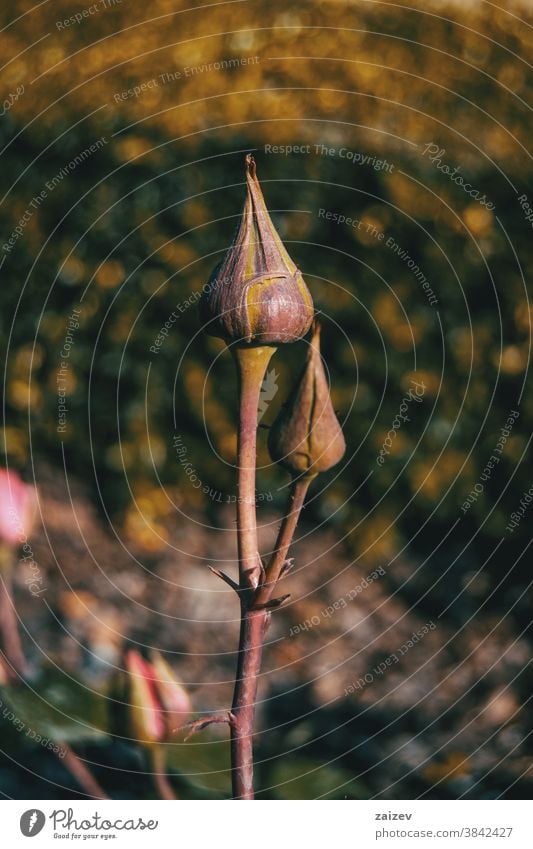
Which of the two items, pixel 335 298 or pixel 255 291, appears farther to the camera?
pixel 335 298

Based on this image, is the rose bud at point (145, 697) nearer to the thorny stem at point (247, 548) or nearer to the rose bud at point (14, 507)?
the thorny stem at point (247, 548)

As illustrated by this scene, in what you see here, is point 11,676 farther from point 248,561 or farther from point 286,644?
point 248,561

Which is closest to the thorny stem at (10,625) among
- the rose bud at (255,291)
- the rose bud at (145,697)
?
the rose bud at (145,697)

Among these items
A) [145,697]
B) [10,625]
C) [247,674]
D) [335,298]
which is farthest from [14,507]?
[247,674]

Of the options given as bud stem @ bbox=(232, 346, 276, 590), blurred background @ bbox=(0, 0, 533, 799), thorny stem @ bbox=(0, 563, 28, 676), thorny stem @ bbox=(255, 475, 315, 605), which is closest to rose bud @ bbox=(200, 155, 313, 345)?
bud stem @ bbox=(232, 346, 276, 590)

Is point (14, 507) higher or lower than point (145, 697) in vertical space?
higher

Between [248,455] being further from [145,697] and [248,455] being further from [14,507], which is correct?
[14,507]

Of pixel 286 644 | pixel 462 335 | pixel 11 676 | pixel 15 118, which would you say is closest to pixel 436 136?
pixel 462 335

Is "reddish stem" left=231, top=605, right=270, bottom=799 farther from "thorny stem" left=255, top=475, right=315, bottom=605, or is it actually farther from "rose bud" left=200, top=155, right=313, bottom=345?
"rose bud" left=200, top=155, right=313, bottom=345
